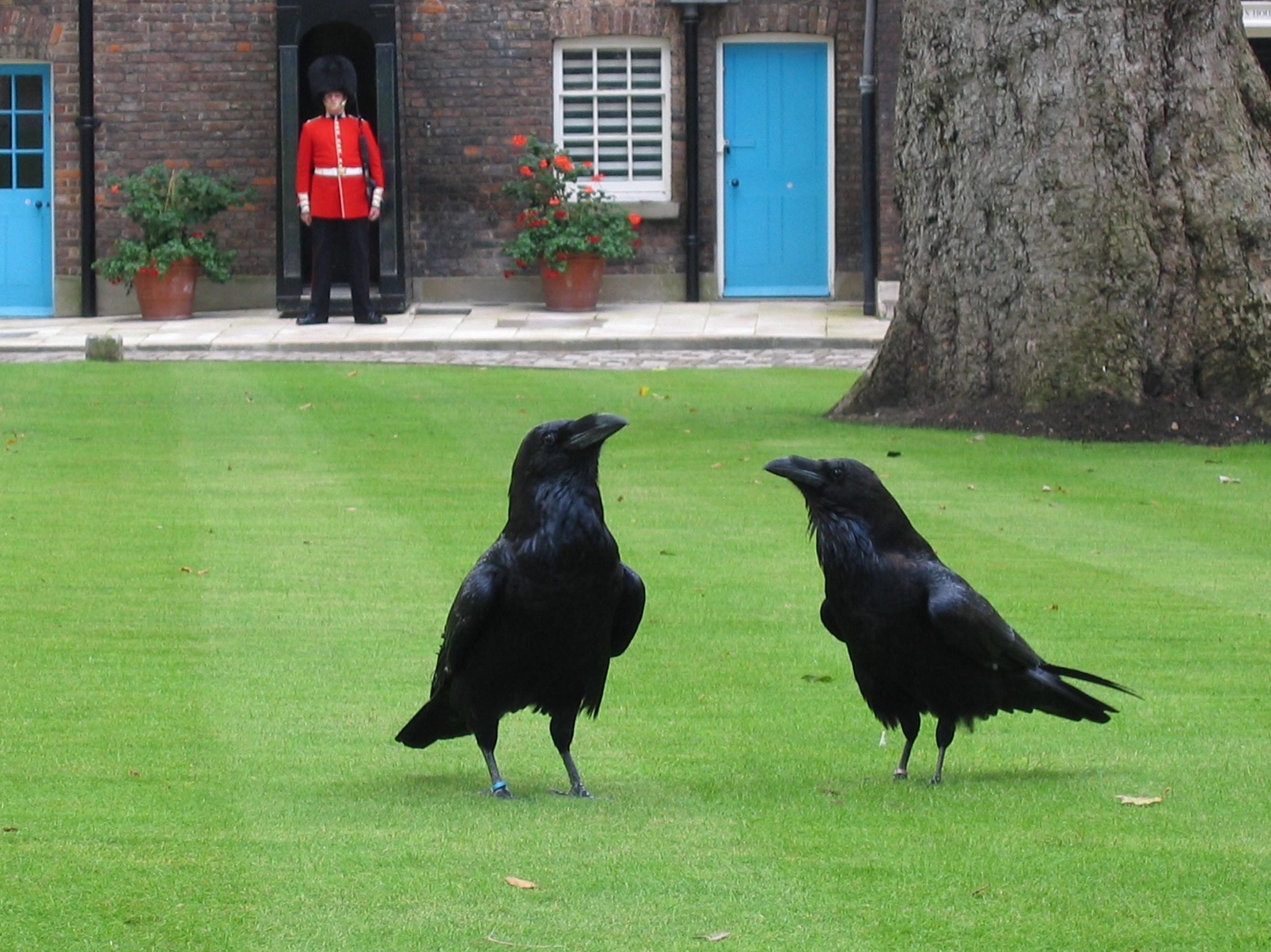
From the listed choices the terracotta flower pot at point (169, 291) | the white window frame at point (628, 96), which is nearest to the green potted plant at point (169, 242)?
the terracotta flower pot at point (169, 291)

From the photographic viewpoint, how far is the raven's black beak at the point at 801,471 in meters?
5.45

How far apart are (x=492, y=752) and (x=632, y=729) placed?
981mm

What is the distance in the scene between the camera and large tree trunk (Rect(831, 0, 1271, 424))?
1407 cm

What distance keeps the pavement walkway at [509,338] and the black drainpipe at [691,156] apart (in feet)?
2.85

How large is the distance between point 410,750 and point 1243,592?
4.30 metres

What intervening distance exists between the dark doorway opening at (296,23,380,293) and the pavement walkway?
5.42 feet

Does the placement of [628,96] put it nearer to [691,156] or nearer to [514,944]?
[691,156]

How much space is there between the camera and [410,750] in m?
6.29

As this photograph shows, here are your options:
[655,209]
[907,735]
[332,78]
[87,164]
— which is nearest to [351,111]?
[332,78]

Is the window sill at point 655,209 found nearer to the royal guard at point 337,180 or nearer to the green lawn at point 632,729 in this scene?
the royal guard at point 337,180

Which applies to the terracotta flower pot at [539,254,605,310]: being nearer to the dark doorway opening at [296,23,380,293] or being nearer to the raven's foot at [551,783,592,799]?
the dark doorway opening at [296,23,380,293]

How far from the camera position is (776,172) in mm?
24484

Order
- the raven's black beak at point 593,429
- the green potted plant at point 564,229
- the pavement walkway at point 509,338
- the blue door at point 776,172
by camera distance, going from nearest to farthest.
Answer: the raven's black beak at point 593,429
the pavement walkway at point 509,338
the green potted plant at point 564,229
the blue door at point 776,172

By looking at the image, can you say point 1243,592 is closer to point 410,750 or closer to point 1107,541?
point 1107,541
